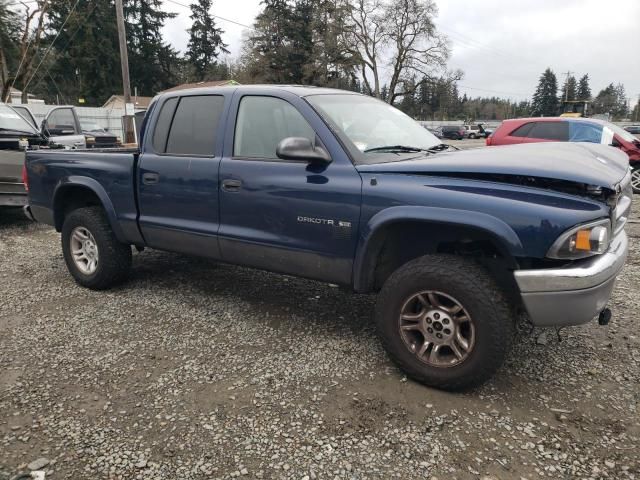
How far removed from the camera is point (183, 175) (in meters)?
3.93

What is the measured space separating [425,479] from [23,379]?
101 inches

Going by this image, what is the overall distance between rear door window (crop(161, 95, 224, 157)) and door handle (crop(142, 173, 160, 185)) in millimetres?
235

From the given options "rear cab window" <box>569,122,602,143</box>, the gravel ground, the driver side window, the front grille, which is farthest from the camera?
"rear cab window" <box>569,122,602,143</box>

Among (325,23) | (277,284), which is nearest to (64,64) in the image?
(325,23)

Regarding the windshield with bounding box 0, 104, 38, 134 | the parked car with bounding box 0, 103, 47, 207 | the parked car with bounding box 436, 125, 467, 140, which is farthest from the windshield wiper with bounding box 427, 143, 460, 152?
the parked car with bounding box 436, 125, 467, 140

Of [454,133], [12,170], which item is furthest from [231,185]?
[454,133]

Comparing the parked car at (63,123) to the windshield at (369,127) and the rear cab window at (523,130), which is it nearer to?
the windshield at (369,127)

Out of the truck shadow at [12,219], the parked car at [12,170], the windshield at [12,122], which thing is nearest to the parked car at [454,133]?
the windshield at [12,122]

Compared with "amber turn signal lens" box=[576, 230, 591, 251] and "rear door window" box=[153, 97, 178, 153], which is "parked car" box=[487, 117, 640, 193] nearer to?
"rear door window" box=[153, 97, 178, 153]

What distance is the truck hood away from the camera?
8.57 ft

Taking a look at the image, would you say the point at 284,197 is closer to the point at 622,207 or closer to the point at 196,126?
the point at 196,126

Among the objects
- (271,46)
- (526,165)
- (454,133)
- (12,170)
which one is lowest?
(12,170)

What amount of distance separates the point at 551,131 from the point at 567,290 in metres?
8.64

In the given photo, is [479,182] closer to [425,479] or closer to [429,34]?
[425,479]
